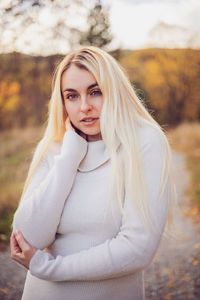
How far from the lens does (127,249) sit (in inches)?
54.8

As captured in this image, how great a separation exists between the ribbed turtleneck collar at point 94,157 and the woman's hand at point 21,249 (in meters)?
0.49

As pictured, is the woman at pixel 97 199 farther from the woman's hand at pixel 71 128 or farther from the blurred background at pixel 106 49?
the blurred background at pixel 106 49

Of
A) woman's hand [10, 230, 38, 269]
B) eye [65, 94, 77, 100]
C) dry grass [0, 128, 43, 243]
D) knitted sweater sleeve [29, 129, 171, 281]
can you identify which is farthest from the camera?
dry grass [0, 128, 43, 243]

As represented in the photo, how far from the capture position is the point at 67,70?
5.75 ft

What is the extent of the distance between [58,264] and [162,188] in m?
0.65

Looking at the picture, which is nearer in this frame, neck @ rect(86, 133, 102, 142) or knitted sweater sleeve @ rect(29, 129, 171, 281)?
knitted sweater sleeve @ rect(29, 129, 171, 281)

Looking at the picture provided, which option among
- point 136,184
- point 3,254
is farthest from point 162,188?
point 3,254

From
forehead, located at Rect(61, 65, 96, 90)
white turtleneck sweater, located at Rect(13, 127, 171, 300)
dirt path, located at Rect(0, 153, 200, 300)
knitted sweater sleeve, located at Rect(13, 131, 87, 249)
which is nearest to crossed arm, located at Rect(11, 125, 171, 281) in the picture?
white turtleneck sweater, located at Rect(13, 127, 171, 300)

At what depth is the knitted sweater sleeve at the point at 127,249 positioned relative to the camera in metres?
1.39

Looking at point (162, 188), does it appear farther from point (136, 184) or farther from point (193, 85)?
point (193, 85)

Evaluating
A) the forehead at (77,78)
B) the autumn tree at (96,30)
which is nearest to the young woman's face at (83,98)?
the forehead at (77,78)

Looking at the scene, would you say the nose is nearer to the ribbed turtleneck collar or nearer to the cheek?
the cheek

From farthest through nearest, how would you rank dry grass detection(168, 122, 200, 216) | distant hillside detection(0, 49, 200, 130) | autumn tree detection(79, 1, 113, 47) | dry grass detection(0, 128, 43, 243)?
1. distant hillside detection(0, 49, 200, 130)
2. dry grass detection(168, 122, 200, 216)
3. dry grass detection(0, 128, 43, 243)
4. autumn tree detection(79, 1, 113, 47)

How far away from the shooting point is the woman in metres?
1.41
